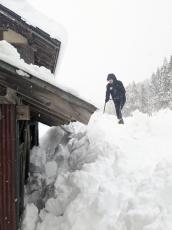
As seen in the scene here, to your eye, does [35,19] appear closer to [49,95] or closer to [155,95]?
[49,95]

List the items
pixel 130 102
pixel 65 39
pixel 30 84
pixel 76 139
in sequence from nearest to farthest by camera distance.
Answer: pixel 30 84 < pixel 76 139 < pixel 65 39 < pixel 130 102

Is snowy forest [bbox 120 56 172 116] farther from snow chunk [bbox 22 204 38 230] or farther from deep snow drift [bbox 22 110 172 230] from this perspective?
snow chunk [bbox 22 204 38 230]

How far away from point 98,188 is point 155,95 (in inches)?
1935

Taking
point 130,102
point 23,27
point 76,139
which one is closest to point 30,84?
point 23,27

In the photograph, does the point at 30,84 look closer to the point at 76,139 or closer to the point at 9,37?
the point at 9,37

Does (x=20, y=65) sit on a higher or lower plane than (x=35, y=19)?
lower

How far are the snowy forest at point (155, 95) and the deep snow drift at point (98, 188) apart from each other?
1490 inches

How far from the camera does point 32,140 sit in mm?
11336

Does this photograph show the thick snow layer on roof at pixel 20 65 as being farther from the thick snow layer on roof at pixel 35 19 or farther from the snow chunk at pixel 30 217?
the thick snow layer on roof at pixel 35 19

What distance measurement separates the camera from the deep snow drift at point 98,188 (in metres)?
6.40

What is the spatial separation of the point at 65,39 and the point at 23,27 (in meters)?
→ 2.16

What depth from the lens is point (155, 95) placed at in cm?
5522

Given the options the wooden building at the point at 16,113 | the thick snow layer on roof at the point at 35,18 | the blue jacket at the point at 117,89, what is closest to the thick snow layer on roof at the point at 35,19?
the thick snow layer on roof at the point at 35,18

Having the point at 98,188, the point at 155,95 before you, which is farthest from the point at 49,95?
the point at 155,95
